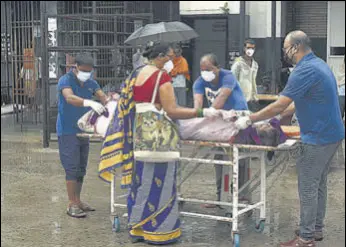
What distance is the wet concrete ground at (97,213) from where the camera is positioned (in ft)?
19.4

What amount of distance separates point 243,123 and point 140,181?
3.52 feet

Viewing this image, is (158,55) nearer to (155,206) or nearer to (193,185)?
(155,206)

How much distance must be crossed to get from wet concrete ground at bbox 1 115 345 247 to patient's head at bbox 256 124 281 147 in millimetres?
986

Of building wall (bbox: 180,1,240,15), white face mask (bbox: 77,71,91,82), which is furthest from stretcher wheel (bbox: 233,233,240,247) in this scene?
building wall (bbox: 180,1,240,15)

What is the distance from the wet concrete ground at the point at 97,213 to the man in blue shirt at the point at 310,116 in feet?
2.04

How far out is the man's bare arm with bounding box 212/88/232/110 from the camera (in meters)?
6.16

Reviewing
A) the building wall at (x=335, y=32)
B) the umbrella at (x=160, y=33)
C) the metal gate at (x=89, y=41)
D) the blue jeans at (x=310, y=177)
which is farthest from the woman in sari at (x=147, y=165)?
the building wall at (x=335, y=32)

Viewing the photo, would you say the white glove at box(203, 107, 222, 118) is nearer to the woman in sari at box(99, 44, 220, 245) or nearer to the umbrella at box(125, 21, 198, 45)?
the woman in sari at box(99, 44, 220, 245)

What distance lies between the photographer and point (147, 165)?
18.6 ft

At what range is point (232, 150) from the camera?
563 cm

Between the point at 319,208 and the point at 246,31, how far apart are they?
814 centimetres

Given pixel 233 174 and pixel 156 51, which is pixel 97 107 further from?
pixel 233 174

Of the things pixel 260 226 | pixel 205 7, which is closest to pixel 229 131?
pixel 260 226

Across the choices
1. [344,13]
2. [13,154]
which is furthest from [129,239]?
[344,13]
